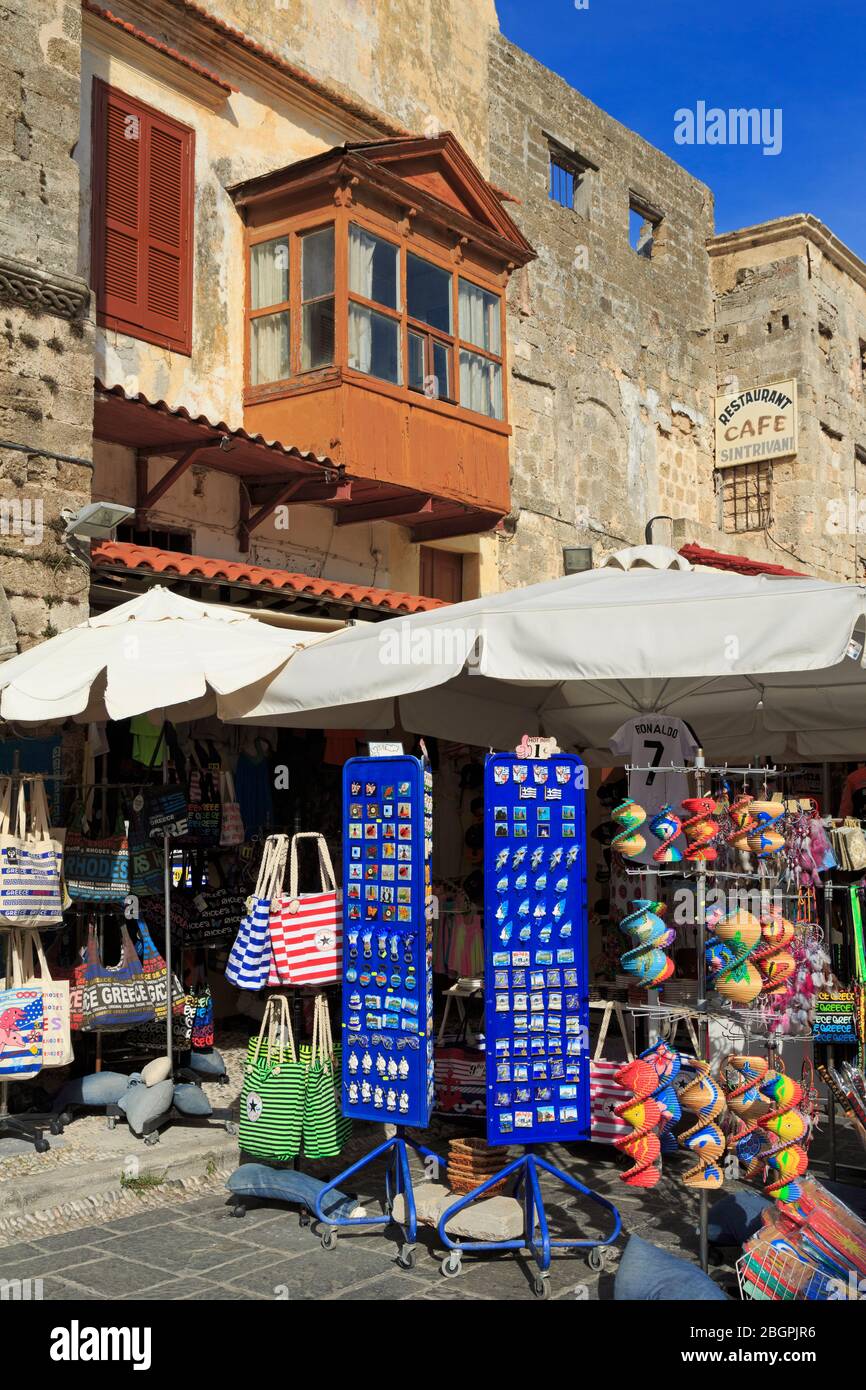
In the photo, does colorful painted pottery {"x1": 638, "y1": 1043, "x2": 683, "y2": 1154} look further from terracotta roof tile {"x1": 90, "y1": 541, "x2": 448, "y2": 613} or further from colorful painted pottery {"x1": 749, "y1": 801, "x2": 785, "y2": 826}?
terracotta roof tile {"x1": 90, "y1": 541, "x2": 448, "y2": 613}

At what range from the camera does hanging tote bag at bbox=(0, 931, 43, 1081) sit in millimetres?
6840

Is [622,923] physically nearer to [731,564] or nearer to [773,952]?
[773,952]

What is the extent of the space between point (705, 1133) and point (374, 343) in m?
9.93

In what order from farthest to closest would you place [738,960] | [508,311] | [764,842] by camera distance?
[508,311]
[764,842]
[738,960]

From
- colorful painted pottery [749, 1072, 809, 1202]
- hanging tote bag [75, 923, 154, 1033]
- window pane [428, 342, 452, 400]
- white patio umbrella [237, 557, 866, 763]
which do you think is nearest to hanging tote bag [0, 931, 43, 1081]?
hanging tote bag [75, 923, 154, 1033]

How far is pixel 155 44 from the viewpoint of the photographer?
11969 millimetres

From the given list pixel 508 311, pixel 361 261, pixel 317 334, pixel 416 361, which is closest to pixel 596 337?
pixel 508 311

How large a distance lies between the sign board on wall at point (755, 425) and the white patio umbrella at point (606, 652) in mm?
14099

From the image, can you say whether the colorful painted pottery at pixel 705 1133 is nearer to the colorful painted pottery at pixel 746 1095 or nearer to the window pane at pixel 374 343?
the colorful painted pottery at pixel 746 1095

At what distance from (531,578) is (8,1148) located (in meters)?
11.4

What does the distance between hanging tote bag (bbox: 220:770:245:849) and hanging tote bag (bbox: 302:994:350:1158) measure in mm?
3197

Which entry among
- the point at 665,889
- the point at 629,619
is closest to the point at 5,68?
the point at 629,619
